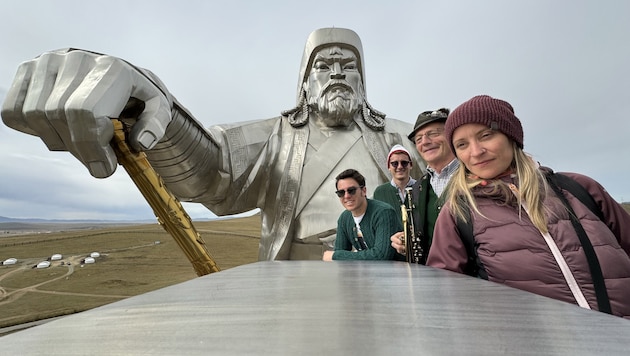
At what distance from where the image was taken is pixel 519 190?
2.58 ft

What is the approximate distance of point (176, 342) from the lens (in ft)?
1.12

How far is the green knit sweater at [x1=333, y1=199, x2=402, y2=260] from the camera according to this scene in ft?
4.16

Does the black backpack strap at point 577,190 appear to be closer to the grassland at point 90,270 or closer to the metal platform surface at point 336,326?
the metal platform surface at point 336,326

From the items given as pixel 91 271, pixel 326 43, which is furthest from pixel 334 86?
pixel 91 271

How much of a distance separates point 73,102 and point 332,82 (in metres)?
1.79

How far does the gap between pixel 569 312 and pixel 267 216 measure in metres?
2.25

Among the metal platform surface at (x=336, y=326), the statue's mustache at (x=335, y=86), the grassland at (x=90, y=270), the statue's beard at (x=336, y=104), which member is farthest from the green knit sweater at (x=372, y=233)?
the grassland at (x=90, y=270)

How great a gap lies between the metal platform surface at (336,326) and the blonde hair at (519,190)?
0.27 m

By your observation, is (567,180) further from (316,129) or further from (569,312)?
(316,129)

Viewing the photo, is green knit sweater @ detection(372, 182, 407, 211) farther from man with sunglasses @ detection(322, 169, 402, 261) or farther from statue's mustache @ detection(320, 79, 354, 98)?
statue's mustache @ detection(320, 79, 354, 98)

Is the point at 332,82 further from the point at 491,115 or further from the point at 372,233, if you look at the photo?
the point at 491,115

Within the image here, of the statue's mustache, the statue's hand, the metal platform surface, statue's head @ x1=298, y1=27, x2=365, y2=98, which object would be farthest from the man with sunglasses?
statue's head @ x1=298, y1=27, x2=365, y2=98

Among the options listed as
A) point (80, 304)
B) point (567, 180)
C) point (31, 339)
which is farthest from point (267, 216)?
point (80, 304)

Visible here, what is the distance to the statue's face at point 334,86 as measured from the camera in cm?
255
